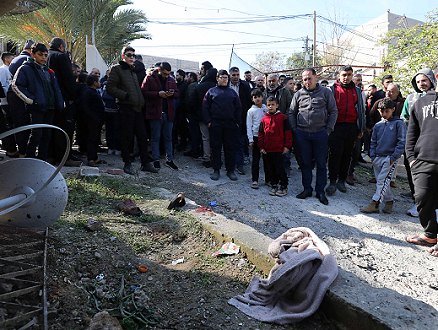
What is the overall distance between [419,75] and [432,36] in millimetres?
5499

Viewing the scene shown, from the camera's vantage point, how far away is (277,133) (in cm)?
575

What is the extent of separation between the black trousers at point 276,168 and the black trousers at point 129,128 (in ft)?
7.56

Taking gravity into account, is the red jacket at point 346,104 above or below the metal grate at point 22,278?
above

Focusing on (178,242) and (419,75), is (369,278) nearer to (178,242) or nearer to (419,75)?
(178,242)

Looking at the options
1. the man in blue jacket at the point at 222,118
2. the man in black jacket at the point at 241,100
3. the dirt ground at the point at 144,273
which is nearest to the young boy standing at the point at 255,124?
the man in blue jacket at the point at 222,118

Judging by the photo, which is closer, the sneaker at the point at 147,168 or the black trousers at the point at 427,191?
the black trousers at the point at 427,191

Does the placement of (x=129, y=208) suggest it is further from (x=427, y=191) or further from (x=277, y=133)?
(x=427, y=191)

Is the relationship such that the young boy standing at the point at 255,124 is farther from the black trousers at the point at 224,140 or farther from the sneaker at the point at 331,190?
the sneaker at the point at 331,190

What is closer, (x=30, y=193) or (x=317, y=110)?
(x=30, y=193)

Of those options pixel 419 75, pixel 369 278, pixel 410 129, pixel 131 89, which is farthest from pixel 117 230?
pixel 419 75

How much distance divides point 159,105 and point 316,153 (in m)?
3.00

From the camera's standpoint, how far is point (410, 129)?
13.1 ft

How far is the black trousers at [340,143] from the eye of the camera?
5887 millimetres

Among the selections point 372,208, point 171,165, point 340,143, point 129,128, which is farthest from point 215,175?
point 372,208
